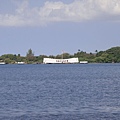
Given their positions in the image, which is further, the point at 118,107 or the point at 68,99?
the point at 68,99

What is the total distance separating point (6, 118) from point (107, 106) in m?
14.0

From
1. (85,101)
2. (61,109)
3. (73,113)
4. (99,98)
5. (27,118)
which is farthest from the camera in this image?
(99,98)

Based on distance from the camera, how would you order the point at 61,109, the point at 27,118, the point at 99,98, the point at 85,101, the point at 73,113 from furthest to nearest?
1. the point at 99,98
2. the point at 85,101
3. the point at 61,109
4. the point at 73,113
5. the point at 27,118

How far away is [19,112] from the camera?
49281 millimetres

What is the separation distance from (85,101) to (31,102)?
24.7 feet

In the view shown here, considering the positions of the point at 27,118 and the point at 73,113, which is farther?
the point at 73,113

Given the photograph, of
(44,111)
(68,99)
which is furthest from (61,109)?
(68,99)

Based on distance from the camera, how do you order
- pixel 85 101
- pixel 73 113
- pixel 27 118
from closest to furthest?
1. pixel 27 118
2. pixel 73 113
3. pixel 85 101

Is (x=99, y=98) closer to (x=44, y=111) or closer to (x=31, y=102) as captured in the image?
(x=31, y=102)

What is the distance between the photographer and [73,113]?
4803 cm

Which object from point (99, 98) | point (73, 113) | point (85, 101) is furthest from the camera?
point (99, 98)

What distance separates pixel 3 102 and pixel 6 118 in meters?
14.8

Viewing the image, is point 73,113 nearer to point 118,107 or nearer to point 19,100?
point 118,107

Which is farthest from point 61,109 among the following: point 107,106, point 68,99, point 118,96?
point 118,96
